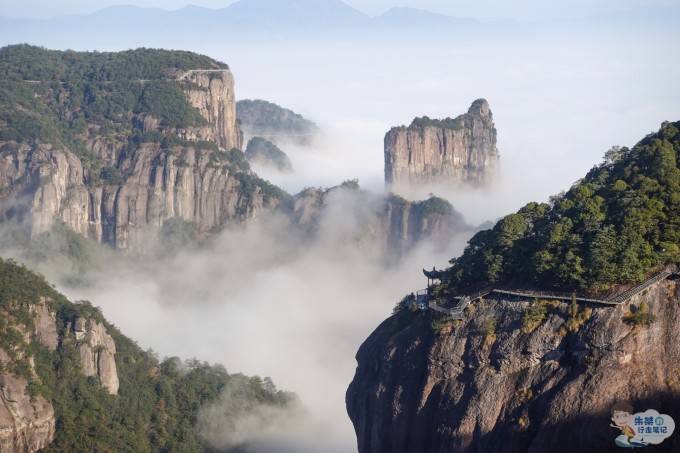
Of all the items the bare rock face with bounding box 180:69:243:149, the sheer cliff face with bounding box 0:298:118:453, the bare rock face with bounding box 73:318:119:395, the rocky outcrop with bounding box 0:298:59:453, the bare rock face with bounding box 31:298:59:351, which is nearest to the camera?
the rocky outcrop with bounding box 0:298:59:453

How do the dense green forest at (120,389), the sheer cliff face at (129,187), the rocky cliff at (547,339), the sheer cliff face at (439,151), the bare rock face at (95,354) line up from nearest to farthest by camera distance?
the rocky cliff at (547,339)
the dense green forest at (120,389)
the bare rock face at (95,354)
the sheer cliff face at (129,187)
the sheer cliff face at (439,151)

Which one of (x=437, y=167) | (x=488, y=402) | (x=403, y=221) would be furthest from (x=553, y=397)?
(x=437, y=167)

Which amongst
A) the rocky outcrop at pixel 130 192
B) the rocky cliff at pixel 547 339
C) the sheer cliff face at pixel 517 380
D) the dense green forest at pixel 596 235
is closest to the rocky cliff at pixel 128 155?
the rocky outcrop at pixel 130 192

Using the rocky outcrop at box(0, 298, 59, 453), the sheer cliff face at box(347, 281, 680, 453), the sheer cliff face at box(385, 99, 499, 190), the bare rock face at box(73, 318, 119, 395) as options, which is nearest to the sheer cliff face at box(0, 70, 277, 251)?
the sheer cliff face at box(385, 99, 499, 190)

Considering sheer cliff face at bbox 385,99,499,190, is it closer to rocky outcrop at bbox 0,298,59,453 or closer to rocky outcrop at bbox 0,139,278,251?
rocky outcrop at bbox 0,139,278,251

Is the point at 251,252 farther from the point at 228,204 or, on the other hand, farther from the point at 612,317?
the point at 612,317

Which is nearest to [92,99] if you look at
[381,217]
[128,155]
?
[128,155]

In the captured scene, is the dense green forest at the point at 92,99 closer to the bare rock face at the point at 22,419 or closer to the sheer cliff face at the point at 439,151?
the sheer cliff face at the point at 439,151
